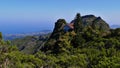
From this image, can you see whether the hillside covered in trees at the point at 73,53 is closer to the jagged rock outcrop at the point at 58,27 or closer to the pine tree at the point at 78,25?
the pine tree at the point at 78,25

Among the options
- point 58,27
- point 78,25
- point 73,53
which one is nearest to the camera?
point 73,53

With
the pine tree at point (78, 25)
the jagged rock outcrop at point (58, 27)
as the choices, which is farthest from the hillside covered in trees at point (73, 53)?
the jagged rock outcrop at point (58, 27)

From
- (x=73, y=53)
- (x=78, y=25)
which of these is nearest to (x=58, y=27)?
(x=78, y=25)

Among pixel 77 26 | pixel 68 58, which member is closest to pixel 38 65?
pixel 68 58

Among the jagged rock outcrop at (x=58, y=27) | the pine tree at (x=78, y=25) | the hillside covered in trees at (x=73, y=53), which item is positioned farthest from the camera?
the jagged rock outcrop at (x=58, y=27)

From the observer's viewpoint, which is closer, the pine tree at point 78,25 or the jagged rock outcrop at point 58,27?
the pine tree at point 78,25

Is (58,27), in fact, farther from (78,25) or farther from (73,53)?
(73,53)

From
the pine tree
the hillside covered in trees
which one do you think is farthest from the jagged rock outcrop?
the pine tree

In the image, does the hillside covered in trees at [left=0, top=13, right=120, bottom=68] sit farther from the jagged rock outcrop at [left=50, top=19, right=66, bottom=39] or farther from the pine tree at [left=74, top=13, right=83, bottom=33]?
the jagged rock outcrop at [left=50, top=19, right=66, bottom=39]

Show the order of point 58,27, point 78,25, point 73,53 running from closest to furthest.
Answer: point 73,53
point 78,25
point 58,27

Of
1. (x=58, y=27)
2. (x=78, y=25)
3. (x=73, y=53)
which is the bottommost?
(x=73, y=53)

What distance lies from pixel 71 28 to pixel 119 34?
23.7 m

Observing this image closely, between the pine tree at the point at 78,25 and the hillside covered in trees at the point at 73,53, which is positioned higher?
the pine tree at the point at 78,25

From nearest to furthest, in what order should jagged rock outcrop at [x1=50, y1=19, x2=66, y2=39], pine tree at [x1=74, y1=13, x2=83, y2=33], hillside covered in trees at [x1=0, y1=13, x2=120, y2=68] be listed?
hillside covered in trees at [x1=0, y1=13, x2=120, y2=68], pine tree at [x1=74, y1=13, x2=83, y2=33], jagged rock outcrop at [x1=50, y1=19, x2=66, y2=39]
